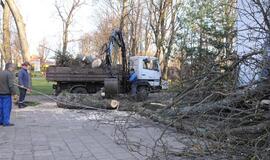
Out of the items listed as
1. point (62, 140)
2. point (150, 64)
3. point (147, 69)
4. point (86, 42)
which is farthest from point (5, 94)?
point (86, 42)

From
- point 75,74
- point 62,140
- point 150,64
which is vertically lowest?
point 62,140

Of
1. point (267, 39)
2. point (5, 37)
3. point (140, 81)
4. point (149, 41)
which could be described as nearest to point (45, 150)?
point (267, 39)

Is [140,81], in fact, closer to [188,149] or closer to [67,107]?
[67,107]

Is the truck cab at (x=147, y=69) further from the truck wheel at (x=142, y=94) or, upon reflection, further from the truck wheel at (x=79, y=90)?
the truck wheel at (x=79, y=90)

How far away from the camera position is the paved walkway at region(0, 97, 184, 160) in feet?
24.9

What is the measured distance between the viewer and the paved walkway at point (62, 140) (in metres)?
7.58

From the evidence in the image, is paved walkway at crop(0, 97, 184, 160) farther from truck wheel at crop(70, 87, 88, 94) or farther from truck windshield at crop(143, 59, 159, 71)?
truck windshield at crop(143, 59, 159, 71)

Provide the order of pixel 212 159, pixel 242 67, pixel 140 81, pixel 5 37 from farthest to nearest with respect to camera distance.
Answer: pixel 5 37
pixel 140 81
pixel 242 67
pixel 212 159

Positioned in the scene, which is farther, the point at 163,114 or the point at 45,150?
the point at 45,150

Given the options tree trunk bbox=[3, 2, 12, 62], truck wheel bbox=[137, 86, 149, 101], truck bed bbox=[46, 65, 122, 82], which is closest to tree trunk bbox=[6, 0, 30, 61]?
truck bed bbox=[46, 65, 122, 82]

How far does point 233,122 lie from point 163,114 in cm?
96

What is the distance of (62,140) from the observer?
30.3 feet

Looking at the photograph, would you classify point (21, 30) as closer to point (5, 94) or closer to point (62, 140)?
point (5, 94)

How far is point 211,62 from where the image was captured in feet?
18.3
